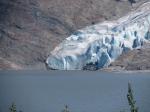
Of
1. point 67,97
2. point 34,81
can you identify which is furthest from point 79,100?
point 34,81

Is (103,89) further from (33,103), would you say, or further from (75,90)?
(33,103)

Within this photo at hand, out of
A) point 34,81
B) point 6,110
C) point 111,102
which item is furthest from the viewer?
point 34,81

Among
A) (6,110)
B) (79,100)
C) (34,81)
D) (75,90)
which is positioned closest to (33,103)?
(79,100)

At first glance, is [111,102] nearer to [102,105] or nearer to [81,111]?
[102,105]

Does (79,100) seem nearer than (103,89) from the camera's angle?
Yes

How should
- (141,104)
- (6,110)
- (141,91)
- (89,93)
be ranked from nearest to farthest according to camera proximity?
1. (6,110)
2. (141,104)
3. (141,91)
4. (89,93)

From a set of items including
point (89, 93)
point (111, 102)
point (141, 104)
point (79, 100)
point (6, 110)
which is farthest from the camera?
point (89, 93)

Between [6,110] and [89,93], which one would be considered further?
[89,93]

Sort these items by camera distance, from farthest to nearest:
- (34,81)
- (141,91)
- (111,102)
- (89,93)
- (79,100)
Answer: (34,81), (89,93), (141,91), (79,100), (111,102)
